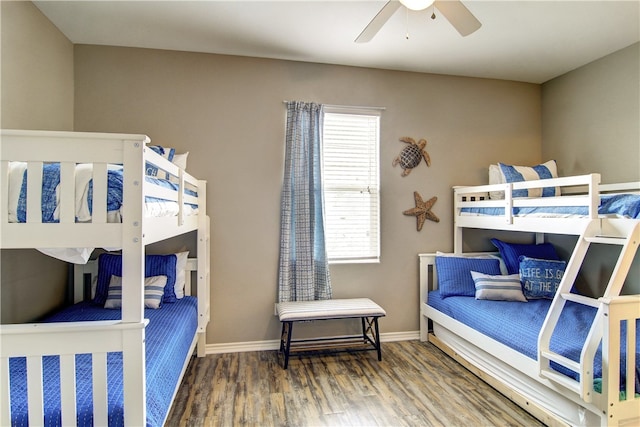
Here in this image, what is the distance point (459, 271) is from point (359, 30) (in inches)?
86.7

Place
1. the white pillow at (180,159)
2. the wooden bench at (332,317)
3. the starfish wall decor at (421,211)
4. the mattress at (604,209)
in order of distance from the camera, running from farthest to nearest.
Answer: the starfish wall decor at (421,211) < the white pillow at (180,159) < the wooden bench at (332,317) < the mattress at (604,209)

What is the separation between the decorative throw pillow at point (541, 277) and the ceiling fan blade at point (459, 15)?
207 cm

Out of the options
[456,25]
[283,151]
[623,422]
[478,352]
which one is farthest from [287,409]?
[456,25]

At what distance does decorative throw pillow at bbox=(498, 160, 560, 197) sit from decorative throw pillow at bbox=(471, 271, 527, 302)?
717 mm

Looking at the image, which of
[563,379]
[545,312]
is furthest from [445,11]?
[545,312]

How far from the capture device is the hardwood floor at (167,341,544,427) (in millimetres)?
2107

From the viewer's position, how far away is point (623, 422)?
1.75 m

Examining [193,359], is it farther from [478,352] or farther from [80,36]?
[80,36]

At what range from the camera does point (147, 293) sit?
8.29ft

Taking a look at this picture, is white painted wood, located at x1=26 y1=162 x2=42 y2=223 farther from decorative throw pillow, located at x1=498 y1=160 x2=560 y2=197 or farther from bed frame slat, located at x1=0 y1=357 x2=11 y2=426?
decorative throw pillow, located at x1=498 y1=160 x2=560 y2=197

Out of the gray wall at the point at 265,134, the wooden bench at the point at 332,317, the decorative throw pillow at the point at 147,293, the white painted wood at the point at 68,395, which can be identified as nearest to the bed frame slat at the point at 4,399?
the white painted wood at the point at 68,395

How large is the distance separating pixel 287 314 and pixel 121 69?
245 cm

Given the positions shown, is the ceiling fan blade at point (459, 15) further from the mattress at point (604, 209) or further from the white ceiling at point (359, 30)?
the mattress at point (604, 209)

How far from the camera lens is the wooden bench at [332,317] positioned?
2793 millimetres
